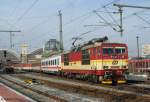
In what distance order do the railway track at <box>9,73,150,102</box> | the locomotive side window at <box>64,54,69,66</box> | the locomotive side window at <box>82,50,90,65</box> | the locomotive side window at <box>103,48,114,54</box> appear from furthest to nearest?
1. the locomotive side window at <box>64,54,69,66</box>
2. the locomotive side window at <box>82,50,90,65</box>
3. the locomotive side window at <box>103,48,114,54</box>
4. the railway track at <box>9,73,150,102</box>

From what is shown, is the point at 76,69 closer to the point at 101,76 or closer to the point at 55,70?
the point at 101,76

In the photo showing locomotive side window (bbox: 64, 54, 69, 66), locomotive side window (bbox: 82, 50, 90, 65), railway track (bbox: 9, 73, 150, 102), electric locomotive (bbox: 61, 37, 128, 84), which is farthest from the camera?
locomotive side window (bbox: 64, 54, 69, 66)

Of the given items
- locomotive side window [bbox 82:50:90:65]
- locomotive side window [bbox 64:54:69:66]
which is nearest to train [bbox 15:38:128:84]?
locomotive side window [bbox 82:50:90:65]

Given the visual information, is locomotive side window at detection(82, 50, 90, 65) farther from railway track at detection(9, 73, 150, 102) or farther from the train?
railway track at detection(9, 73, 150, 102)

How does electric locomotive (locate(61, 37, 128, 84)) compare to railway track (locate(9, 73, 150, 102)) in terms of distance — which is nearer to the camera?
railway track (locate(9, 73, 150, 102))

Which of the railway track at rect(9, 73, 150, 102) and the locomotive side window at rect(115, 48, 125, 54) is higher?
the locomotive side window at rect(115, 48, 125, 54)

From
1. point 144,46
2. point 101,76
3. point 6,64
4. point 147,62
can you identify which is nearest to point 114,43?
point 101,76

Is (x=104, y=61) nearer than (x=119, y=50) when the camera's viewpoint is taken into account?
Yes

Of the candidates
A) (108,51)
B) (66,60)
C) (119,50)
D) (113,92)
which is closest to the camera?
(113,92)

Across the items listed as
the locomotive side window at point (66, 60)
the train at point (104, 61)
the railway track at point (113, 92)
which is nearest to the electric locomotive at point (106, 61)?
the train at point (104, 61)

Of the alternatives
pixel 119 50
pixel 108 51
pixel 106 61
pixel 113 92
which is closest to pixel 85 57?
pixel 108 51

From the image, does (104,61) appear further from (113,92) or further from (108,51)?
(113,92)

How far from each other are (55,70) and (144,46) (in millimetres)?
49721

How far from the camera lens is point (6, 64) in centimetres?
8138
